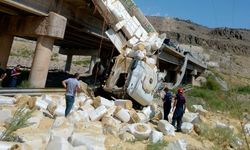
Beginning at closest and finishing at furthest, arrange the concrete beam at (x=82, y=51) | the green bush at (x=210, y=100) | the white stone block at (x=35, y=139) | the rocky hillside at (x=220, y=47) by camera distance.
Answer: the white stone block at (x=35, y=139) < the green bush at (x=210, y=100) < the concrete beam at (x=82, y=51) < the rocky hillside at (x=220, y=47)

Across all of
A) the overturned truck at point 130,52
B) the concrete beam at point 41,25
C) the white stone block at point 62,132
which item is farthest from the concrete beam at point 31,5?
the white stone block at point 62,132

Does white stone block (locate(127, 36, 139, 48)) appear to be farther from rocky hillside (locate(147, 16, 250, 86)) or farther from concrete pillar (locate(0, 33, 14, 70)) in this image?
rocky hillside (locate(147, 16, 250, 86))

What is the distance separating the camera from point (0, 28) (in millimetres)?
9352

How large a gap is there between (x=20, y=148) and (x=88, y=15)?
9178 mm

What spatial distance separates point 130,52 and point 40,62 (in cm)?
425

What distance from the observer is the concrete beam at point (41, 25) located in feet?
25.3

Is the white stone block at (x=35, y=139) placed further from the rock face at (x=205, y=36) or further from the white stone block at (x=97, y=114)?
the rock face at (x=205, y=36)

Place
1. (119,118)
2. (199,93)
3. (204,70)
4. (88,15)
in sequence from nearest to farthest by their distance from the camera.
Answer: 1. (119,118)
2. (88,15)
3. (199,93)
4. (204,70)

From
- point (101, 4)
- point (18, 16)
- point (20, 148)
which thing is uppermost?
point (101, 4)

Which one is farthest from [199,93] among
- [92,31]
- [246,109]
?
[92,31]

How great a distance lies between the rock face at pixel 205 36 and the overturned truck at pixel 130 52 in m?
35.8

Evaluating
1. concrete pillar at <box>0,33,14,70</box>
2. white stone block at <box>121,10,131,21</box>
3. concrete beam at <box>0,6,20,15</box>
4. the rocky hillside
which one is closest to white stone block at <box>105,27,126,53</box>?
white stone block at <box>121,10,131,21</box>

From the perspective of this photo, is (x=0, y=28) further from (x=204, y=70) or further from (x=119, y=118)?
(x=204, y=70)

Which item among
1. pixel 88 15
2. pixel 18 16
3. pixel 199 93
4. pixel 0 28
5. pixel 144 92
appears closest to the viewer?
pixel 144 92
